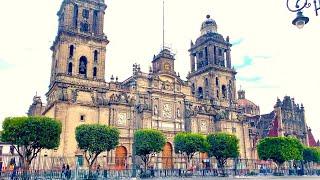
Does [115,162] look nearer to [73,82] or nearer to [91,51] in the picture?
[73,82]

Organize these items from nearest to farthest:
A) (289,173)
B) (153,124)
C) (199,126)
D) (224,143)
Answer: (224,143)
(289,173)
(153,124)
(199,126)

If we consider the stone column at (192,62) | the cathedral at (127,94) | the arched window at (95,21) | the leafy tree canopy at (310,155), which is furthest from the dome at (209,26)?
the leafy tree canopy at (310,155)

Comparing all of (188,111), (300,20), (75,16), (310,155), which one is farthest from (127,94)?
(300,20)

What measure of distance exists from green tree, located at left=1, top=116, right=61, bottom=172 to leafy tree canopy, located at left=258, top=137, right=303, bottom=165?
2700cm

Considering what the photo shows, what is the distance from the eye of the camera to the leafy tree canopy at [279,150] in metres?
40.2

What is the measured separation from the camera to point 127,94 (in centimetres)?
4275

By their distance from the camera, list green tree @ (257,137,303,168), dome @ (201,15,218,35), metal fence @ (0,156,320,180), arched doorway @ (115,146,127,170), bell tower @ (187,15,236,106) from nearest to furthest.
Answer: metal fence @ (0,156,320,180), arched doorway @ (115,146,127,170), green tree @ (257,137,303,168), bell tower @ (187,15,236,106), dome @ (201,15,218,35)

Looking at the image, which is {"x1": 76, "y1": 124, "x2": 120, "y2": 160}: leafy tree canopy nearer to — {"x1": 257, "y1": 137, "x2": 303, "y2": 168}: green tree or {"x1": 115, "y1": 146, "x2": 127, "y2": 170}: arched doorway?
{"x1": 115, "y1": 146, "x2": 127, "y2": 170}: arched doorway

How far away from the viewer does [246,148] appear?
170ft

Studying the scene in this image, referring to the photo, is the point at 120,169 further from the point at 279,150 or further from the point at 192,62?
the point at 192,62

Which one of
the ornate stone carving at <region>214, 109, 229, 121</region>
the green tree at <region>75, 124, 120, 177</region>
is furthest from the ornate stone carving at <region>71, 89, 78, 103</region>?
the ornate stone carving at <region>214, 109, 229, 121</region>

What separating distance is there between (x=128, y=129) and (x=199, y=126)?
1241cm

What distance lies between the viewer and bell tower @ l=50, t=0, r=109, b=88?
39.7 metres

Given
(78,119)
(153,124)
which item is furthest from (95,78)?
(153,124)
